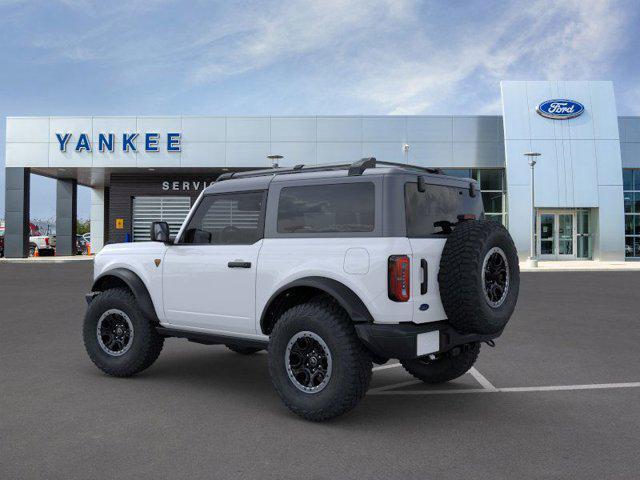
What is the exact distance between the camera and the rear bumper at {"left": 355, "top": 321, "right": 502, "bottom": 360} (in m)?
4.46

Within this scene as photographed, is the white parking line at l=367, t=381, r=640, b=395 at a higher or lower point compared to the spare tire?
lower

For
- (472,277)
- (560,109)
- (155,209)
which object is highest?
(560,109)

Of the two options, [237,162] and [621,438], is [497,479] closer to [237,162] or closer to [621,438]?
[621,438]

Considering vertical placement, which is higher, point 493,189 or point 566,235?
point 493,189

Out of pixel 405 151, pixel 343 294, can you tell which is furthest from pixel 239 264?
pixel 405 151

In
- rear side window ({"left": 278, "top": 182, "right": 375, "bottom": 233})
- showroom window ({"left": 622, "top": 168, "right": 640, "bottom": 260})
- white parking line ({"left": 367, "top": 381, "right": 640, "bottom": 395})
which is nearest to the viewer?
rear side window ({"left": 278, "top": 182, "right": 375, "bottom": 233})

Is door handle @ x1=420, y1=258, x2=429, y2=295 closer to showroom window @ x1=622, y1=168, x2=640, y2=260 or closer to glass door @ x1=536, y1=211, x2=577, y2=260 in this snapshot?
glass door @ x1=536, y1=211, x2=577, y2=260

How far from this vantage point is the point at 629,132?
34000mm

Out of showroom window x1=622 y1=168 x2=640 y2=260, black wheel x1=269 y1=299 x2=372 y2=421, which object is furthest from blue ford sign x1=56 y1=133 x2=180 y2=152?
black wheel x1=269 y1=299 x2=372 y2=421

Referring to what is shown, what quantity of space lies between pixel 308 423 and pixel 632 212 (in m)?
35.3

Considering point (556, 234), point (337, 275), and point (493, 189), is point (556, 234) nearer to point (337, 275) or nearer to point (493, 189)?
point (493, 189)

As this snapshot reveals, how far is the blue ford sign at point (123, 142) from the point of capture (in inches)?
1266

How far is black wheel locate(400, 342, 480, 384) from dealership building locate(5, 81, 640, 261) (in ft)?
85.6

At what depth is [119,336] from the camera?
6.40 m
